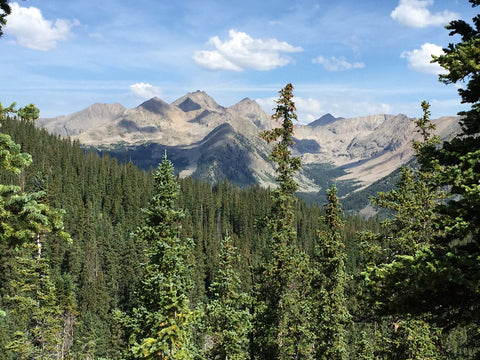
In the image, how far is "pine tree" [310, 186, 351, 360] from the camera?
24.3m

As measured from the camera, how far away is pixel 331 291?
83.1 ft

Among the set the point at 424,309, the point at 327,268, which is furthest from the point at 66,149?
the point at 424,309

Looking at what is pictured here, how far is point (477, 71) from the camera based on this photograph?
9047mm

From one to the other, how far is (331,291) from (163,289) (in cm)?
1375

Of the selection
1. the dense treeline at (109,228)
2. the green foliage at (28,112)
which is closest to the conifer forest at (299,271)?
the green foliage at (28,112)

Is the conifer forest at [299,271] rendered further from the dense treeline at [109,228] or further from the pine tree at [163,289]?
the dense treeline at [109,228]

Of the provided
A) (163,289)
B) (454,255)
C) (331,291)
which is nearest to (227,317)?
(163,289)

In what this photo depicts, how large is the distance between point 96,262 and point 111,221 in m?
33.4

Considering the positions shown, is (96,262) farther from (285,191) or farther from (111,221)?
(285,191)

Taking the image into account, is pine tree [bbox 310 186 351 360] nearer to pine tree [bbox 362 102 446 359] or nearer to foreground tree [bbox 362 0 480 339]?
pine tree [bbox 362 102 446 359]

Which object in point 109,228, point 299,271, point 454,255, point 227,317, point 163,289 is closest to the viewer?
point 454,255

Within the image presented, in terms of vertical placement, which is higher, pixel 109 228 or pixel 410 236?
pixel 410 236

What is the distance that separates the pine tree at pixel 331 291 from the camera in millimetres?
24328

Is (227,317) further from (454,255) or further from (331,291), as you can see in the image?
(454,255)
